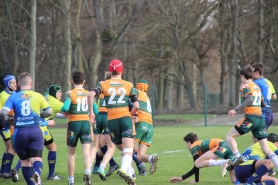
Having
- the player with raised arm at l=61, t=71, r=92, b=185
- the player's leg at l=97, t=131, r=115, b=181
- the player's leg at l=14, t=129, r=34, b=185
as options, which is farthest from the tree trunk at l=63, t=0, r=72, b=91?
the player's leg at l=14, t=129, r=34, b=185

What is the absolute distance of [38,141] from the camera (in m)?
9.30

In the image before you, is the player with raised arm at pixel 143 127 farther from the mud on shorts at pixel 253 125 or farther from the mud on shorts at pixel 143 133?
the mud on shorts at pixel 253 125

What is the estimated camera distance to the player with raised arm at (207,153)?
10.3 m

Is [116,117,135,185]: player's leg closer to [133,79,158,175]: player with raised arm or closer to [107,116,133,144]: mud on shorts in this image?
[107,116,133,144]: mud on shorts

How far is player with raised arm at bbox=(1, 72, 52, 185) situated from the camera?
9172 mm

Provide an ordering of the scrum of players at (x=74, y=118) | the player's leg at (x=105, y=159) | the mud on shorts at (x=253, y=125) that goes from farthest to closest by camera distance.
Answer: the mud on shorts at (x=253, y=125)
the player's leg at (x=105, y=159)
the scrum of players at (x=74, y=118)

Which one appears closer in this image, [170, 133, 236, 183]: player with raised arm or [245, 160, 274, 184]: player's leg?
[245, 160, 274, 184]: player's leg

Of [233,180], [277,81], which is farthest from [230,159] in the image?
[277,81]

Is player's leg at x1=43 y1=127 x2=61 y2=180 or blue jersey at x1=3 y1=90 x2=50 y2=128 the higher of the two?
blue jersey at x1=3 y1=90 x2=50 y2=128

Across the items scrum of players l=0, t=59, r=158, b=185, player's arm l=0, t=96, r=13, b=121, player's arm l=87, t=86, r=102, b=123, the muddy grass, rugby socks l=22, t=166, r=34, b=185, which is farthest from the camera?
the muddy grass

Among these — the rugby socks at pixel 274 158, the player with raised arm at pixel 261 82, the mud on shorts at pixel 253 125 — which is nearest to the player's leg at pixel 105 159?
the mud on shorts at pixel 253 125

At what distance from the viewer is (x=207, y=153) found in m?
10.4

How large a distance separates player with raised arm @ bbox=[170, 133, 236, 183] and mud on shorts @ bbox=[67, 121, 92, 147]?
1.72m

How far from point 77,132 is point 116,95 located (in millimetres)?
1103
